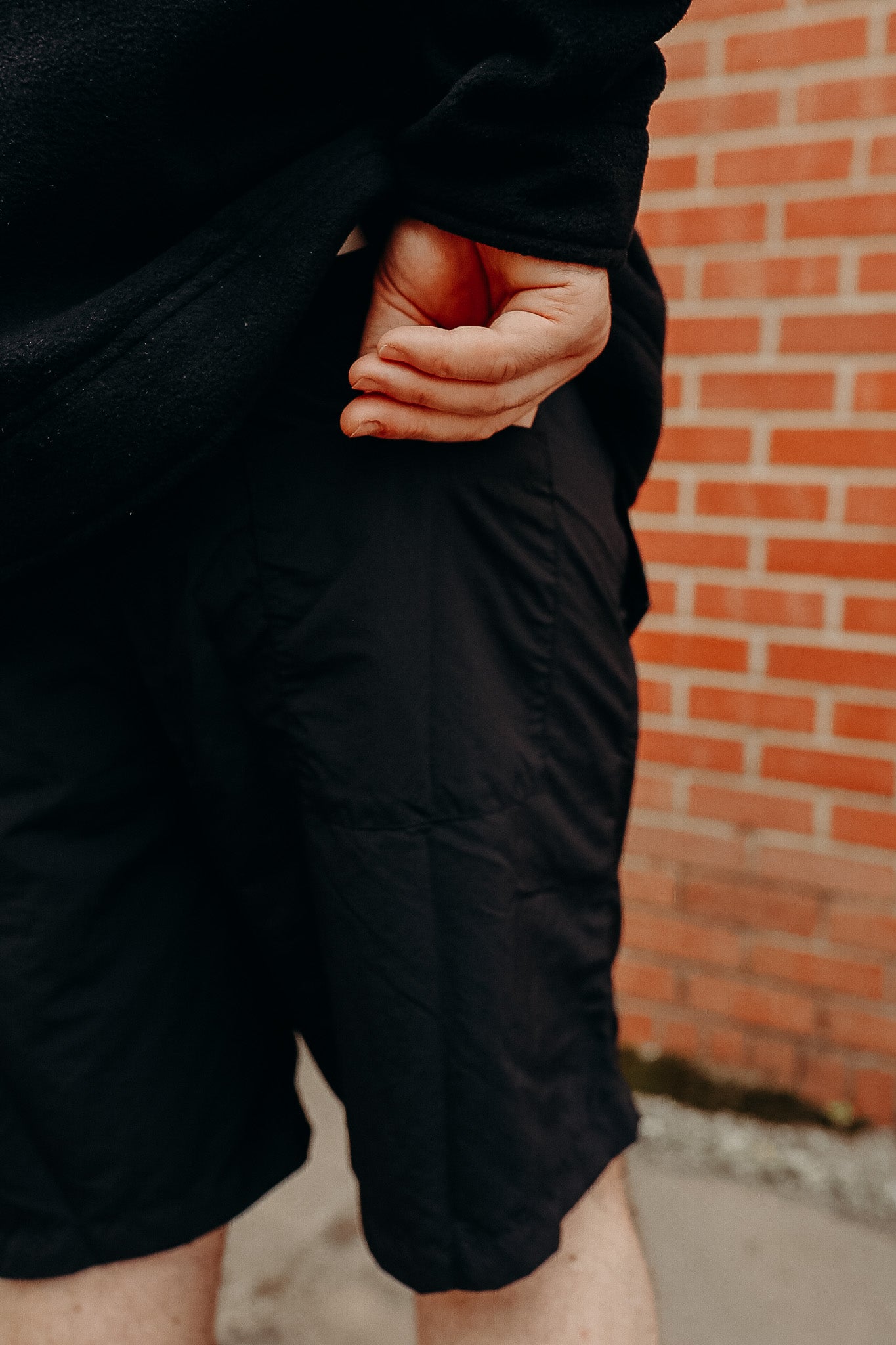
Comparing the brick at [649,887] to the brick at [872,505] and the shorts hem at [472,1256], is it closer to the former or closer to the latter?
the brick at [872,505]

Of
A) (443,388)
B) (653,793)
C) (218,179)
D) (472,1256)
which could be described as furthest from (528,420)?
(653,793)

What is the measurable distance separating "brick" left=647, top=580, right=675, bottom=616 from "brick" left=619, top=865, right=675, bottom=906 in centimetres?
45

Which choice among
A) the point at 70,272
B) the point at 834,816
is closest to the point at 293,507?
the point at 70,272

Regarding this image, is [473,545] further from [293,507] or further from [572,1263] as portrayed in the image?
[572,1263]

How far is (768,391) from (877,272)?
8.4 inches

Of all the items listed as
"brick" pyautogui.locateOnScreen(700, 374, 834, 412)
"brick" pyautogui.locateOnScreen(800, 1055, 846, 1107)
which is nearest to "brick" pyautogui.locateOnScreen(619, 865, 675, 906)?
"brick" pyautogui.locateOnScreen(800, 1055, 846, 1107)

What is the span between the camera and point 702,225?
172 centimetres

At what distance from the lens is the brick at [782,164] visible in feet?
5.23

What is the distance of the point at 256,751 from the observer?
2.86 ft

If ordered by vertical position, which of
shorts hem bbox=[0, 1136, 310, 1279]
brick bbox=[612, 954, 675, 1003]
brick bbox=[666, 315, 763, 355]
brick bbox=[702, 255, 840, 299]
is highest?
brick bbox=[702, 255, 840, 299]

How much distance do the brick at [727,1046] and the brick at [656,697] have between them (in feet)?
1.84

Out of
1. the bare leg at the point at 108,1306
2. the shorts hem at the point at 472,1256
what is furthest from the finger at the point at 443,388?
the bare leg at the point at 108,1306

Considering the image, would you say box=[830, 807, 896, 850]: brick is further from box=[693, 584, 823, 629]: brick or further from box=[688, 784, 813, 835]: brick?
box=[693, 584, 823, 629]: brick

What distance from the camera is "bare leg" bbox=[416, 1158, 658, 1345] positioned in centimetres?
94
